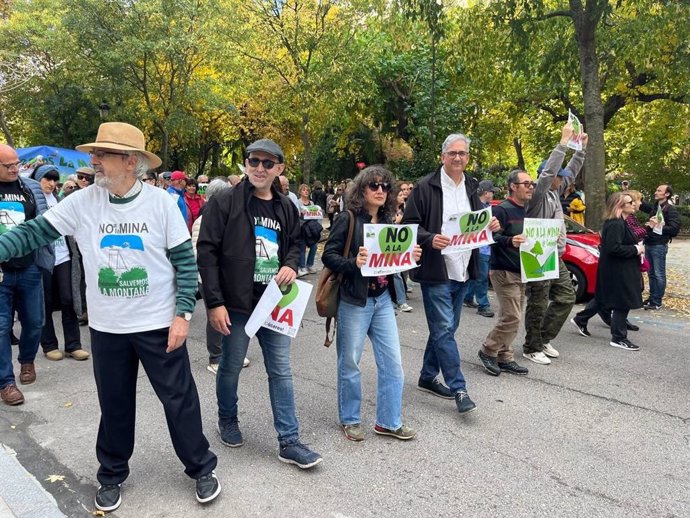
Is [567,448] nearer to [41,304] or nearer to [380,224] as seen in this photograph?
[380,224]

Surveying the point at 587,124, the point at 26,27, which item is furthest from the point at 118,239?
the point at 26,27

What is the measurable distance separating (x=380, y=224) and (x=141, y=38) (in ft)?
57.5

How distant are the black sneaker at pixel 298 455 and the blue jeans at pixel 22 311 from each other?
2560 mm

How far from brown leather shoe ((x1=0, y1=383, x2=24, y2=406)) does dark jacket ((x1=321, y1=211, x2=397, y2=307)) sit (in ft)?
9.19

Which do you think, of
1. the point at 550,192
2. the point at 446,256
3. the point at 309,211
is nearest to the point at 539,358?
the point at 550,192

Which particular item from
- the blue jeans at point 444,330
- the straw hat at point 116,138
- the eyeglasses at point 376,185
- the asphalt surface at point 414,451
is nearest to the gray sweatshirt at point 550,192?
the asphalt surface at point 414,451

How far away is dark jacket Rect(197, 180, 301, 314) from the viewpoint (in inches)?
124

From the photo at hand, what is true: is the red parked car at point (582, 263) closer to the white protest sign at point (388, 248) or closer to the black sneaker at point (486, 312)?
the black sneaker at point (486, 312)

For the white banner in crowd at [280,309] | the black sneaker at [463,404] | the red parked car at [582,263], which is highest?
the white banner in crowd at [280,309]

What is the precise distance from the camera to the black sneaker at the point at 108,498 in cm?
286

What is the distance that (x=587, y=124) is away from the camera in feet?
31.8

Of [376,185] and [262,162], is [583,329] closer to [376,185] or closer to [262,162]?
[376,185]

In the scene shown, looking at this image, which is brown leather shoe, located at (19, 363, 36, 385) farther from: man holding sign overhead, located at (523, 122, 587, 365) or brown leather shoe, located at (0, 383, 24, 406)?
man holding sign overhead, located at (523, 122, 587, 365)

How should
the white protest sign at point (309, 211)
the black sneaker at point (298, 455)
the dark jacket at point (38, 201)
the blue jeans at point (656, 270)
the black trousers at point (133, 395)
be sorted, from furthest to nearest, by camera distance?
the white protest sign at point (309, 211) < the blue jeans at point (656, 270) < the dark jacket at point (38, 201) < the black sneaker at point (298, 455) < the black trousers at point (133, 395)
